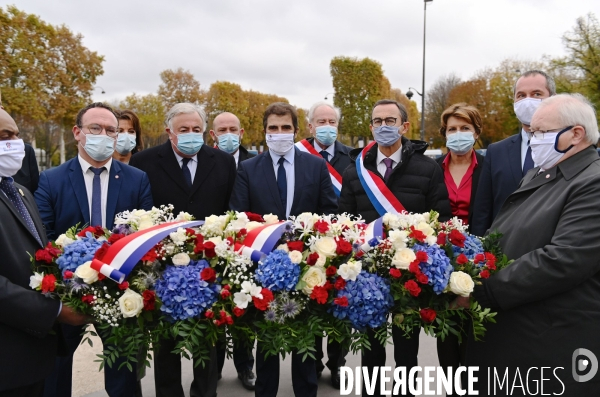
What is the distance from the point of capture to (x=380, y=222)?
307cm

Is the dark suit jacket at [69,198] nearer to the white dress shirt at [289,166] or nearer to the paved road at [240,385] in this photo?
the white dress shirt at [289,166]

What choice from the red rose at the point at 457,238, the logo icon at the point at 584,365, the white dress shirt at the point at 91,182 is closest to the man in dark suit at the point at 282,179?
the white dress shirt at the point at 91,182

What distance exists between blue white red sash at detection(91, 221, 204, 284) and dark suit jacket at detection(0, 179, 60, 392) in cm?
35

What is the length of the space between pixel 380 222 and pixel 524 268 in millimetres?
808

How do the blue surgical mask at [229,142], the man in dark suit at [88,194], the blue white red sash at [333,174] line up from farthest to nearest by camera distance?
the blue surgical mask at [229,142]
the blue white red sash at [333,174]
the man in dark suit at [88,194]

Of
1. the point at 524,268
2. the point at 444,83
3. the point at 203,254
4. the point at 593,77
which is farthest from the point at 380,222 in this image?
the point at 444,83

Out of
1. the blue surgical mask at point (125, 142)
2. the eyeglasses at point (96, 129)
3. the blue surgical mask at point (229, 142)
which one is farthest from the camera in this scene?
the blue surgical mask at point (229, 142)

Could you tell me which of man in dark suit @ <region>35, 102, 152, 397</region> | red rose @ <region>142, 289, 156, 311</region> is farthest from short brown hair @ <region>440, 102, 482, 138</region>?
red rose @ <region>142, 289, 156, 311</region>

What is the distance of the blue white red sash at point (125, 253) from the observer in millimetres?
2629

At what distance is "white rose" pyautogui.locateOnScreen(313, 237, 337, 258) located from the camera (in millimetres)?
2729

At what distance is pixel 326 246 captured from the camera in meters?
2.75

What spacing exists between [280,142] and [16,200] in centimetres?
222

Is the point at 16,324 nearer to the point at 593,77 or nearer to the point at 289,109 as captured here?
the point at 289,109

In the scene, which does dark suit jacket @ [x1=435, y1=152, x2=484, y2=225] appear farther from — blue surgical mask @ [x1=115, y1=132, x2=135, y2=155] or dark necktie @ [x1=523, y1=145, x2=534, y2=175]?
blue surgical mask @ [x1=115, y1=132, x2=135, y2=155]
